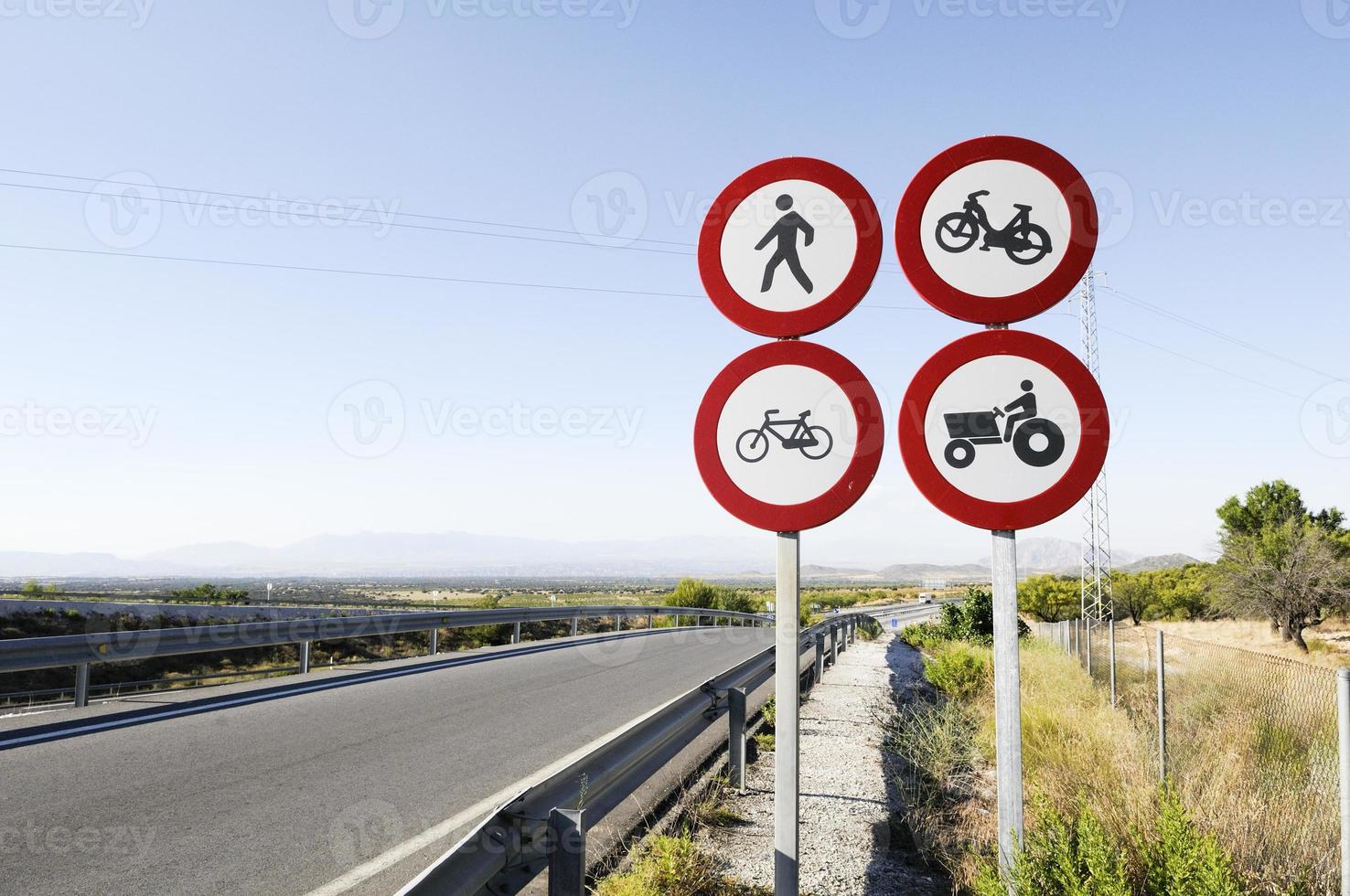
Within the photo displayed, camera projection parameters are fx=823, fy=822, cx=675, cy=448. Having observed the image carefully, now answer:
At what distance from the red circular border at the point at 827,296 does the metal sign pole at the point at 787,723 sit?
0.80 m

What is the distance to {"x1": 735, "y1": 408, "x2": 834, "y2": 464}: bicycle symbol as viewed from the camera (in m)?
2.92

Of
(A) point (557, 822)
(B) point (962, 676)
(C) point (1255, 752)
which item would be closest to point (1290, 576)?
(B) point (962, 676)

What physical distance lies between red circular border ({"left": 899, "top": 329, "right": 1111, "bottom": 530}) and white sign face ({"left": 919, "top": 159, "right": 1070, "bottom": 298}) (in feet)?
0.66

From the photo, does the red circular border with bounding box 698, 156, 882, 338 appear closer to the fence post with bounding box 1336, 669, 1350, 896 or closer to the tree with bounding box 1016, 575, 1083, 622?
the fence post with bounding box 1336, 669, 1350, 896

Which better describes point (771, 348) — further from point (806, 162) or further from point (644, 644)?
point (644, 644)

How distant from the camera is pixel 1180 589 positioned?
156 ft

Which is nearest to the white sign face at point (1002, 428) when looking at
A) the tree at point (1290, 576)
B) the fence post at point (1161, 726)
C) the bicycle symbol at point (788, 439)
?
the bicycle symbol at point (788, 439)

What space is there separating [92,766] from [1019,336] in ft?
22.6

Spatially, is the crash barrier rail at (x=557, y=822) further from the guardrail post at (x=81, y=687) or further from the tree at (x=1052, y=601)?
the tree at (x=1052, y=601)

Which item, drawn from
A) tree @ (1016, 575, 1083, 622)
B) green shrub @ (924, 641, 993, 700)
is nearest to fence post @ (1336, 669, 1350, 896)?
green shrub @ (924, 641, 993, 700)

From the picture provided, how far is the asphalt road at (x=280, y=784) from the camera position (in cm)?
425

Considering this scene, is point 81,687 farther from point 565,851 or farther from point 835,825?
point 565,851

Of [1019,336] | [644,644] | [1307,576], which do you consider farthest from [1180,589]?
[1019,336]

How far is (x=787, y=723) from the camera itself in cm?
290
